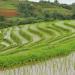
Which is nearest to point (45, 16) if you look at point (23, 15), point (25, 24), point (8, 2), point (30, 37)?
point (23, 15)

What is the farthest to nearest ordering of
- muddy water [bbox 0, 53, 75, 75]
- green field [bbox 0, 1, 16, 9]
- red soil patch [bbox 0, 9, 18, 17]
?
1. green field [bbox 0, 1, 16, 9]
2. red soil patch [bbox 0, 9, 18, 17]
3. muddy water [bbox 0, 53, 75, 75]

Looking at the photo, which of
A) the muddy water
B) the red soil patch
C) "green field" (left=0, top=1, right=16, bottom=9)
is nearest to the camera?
the muddy water

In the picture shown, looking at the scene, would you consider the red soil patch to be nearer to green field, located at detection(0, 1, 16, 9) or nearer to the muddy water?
green field, located at detection(0, 1, 16, 9)

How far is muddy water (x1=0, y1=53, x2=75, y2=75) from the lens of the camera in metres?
24.1

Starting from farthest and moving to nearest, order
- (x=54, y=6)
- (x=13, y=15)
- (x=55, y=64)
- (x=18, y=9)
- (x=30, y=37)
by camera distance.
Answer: (x=54, y=6)
(x=18, y=9)
(x=13, y=15)
(x=30, y=37)
(x=55, y=64)

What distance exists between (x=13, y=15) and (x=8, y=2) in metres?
17.4

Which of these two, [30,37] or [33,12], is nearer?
[30,37]

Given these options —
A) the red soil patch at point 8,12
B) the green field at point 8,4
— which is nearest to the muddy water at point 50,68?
the red soil patch at point 8,12

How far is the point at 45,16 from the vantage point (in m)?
72.9

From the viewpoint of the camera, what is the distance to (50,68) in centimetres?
2547

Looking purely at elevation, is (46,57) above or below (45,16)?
above

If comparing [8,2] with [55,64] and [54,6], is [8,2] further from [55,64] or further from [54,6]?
[55,64]

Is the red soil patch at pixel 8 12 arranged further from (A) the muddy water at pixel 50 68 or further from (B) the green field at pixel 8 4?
(A) the muddy water at pixel 50 68

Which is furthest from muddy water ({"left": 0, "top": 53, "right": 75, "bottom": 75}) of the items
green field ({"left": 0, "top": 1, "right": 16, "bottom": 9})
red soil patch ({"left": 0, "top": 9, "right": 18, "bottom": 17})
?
green field ({"left": 0, "top": 1, "right": 16, "bottom": 9})
